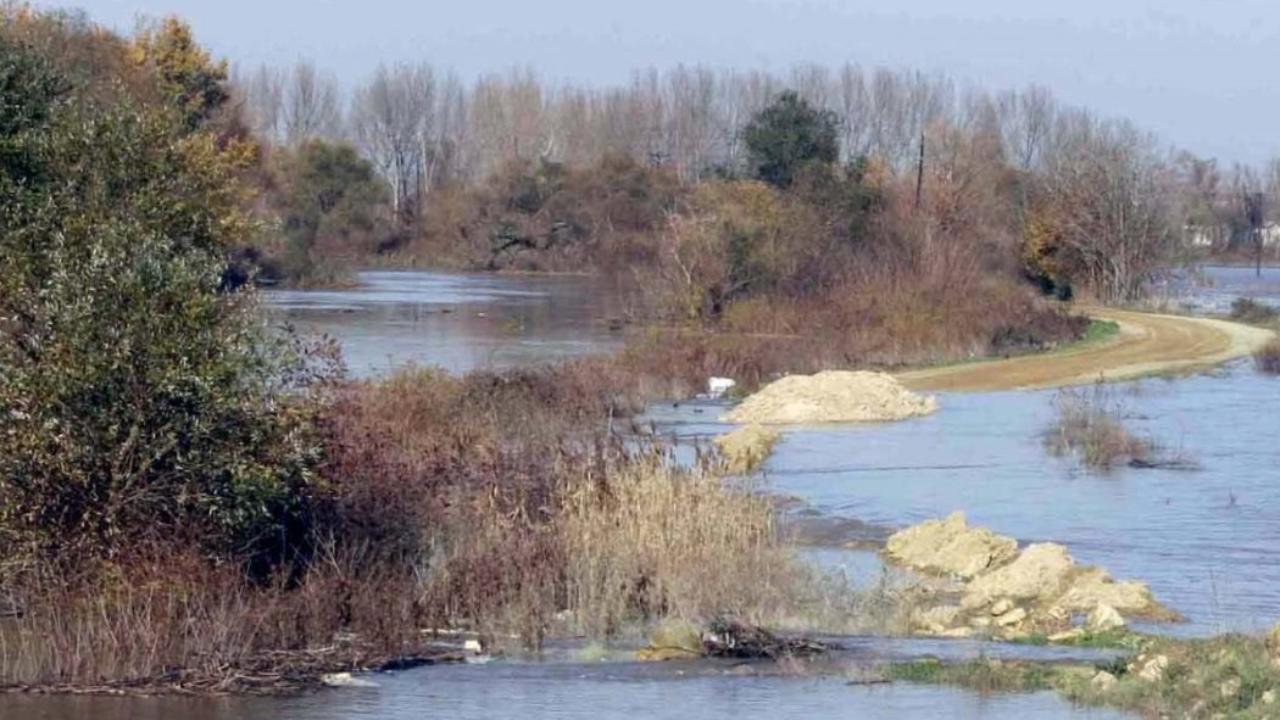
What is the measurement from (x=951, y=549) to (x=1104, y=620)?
473cm

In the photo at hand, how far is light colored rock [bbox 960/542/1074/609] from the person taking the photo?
60.1 feet

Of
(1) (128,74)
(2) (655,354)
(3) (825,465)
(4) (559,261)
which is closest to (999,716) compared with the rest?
(3) (825,465)

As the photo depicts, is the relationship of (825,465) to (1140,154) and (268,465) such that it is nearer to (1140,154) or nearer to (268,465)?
(268,465)

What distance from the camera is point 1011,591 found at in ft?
60.4

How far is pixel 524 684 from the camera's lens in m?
13.3

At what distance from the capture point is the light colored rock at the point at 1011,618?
1703 centimetres

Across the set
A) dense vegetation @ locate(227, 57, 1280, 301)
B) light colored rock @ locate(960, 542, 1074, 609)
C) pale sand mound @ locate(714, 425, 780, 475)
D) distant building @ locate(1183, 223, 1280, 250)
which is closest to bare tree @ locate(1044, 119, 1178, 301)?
dense vegetation @ locate(227, 57, 1280, 301)

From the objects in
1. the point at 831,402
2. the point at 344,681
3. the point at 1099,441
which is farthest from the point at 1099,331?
the point at 344,681

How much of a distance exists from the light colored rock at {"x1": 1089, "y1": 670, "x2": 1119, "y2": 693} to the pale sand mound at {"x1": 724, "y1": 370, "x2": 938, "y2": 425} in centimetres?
2361

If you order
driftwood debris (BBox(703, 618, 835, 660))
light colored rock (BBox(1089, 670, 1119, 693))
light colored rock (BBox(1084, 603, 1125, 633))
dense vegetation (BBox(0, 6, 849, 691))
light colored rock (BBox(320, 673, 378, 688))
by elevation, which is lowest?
light colored rock (BBox(1084, 603, 1125, 633))

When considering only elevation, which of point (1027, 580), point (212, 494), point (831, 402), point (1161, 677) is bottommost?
point (831, 402)

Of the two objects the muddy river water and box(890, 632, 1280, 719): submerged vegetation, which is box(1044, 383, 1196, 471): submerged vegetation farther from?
box(890, 632, 1280, 719): submerged vegetation

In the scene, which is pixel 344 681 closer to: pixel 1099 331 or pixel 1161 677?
pixel 1161 677

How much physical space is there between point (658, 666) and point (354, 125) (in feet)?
479
